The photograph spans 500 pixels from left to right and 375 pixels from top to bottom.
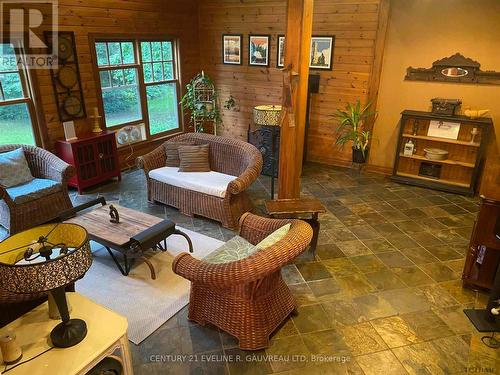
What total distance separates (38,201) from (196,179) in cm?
176

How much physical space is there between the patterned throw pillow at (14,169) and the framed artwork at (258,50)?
13.0 ft

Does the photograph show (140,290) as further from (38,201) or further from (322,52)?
(322,52)

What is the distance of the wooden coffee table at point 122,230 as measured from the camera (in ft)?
10.5

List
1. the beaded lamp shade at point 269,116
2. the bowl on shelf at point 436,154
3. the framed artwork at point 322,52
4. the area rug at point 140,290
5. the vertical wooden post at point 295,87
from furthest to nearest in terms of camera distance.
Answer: the framed artwork at point 322,52 → the bowl on shelf at point 436,154 → the beaded lamp shade at point 269,116 → the vertical wooden post at point 295,87 → the area rug at point 140,290

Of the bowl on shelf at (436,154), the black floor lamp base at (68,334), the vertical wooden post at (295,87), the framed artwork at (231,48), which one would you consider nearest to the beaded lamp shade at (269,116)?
the vertical wooden post at (295,87)

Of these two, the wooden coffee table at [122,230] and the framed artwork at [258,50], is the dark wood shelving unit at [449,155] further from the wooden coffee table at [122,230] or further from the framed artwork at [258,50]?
the wooden coffee table at [122,230]

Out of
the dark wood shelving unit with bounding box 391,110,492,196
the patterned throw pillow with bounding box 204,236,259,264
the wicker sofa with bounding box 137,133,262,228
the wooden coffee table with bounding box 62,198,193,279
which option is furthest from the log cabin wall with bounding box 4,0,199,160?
the dark wood shelving unit with bounding box 391,110,492,196

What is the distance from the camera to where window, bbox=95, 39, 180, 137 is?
5578 millimetres

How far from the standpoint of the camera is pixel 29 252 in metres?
1.66

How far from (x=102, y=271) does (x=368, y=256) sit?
2598mm

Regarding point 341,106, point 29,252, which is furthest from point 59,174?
point 341,106

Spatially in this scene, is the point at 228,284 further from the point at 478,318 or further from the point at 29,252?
the point at 478,318

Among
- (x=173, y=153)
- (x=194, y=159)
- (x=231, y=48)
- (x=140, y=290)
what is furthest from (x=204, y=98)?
(x=140, y=290)

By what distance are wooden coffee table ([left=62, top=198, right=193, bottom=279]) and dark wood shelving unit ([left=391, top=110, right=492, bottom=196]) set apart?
11.9 feet
